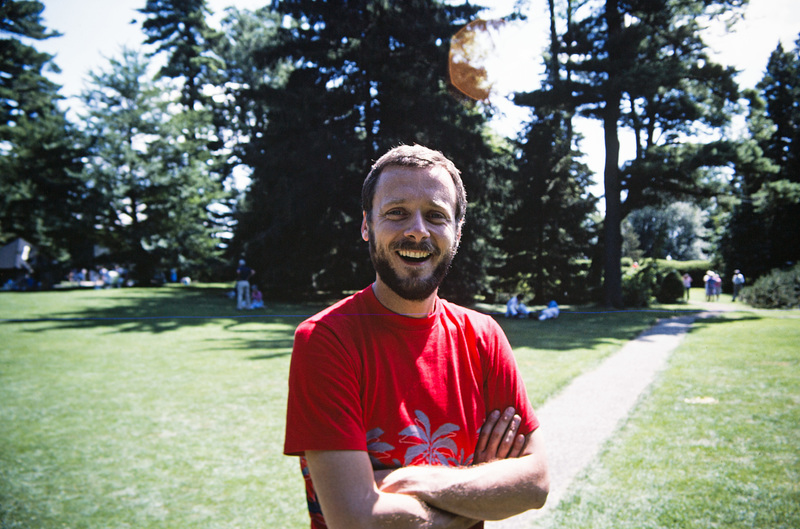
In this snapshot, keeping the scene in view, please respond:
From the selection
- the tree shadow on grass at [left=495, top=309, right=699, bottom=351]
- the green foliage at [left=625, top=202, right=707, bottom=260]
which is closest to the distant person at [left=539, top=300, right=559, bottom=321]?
the tree shadow on grass at [left=495, top=309, right=699, bottom=351]

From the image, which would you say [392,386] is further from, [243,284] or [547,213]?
[547,213]

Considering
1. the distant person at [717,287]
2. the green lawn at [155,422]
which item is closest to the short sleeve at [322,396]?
the green lawn at [155,422]

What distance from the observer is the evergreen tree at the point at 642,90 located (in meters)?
17.6

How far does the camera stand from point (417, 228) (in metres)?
1.87

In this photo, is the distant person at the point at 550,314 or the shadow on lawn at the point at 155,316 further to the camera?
the distant person at the point at 550,314

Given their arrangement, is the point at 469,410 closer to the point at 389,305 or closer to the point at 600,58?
the point at 389,305

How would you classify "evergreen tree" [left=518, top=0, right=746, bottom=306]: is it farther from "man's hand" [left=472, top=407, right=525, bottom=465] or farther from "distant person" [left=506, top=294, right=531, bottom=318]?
"man's hand" [left=472, top=407, right=525, bottom=465]

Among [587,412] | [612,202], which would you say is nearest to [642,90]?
[612,202]

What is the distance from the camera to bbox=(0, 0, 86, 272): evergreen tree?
5449 mm

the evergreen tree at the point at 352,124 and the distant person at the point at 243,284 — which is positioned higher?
the evergreen tree at the point at 352,124

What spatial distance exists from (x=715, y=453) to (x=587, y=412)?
1.64m

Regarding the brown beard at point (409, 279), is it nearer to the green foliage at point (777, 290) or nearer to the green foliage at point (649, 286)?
the green foliage at point (777, 290)

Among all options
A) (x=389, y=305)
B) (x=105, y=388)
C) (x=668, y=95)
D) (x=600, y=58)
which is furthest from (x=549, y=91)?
(x=389, y=305)

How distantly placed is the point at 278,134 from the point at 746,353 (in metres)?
18.3
